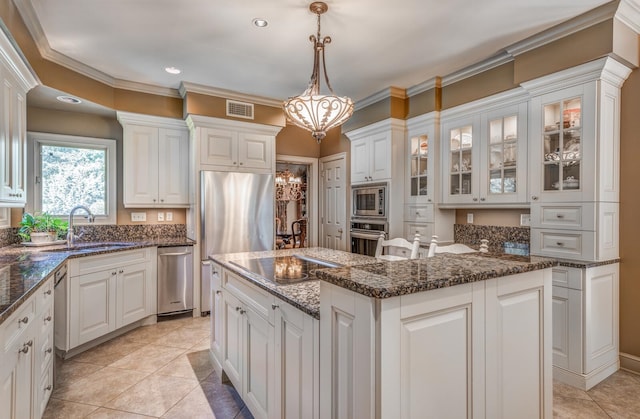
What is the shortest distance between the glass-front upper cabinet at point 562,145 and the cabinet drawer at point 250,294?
232 centimetres

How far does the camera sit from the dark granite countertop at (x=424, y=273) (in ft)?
3.43

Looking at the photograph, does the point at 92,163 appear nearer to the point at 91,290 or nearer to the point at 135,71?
the point at 135,71

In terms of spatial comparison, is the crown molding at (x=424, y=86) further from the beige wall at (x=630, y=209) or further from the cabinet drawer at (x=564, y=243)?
the cabinet drawer at (x=564, y=243)

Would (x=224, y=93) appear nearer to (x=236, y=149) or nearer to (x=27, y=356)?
(x=236, y=149)

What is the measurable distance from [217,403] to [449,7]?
3079mm

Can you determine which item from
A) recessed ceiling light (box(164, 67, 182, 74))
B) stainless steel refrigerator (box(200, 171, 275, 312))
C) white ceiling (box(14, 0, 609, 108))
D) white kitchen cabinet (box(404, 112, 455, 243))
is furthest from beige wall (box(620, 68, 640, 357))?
recessed ceiling light (box(164, 67, 182, 74))

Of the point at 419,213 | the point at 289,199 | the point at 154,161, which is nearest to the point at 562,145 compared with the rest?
the point at 419,213

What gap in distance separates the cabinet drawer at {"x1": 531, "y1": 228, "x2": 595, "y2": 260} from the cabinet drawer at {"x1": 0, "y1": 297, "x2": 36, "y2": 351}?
10.6 ft

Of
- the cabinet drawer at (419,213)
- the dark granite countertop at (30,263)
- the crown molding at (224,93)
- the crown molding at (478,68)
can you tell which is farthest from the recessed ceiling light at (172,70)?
the cabinet drawer at (419,213)

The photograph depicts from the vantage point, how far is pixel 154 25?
2.63 m

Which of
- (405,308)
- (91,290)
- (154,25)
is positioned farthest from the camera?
(91,290)

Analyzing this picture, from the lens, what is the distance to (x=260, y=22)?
258 centimetres

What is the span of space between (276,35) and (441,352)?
2.59m

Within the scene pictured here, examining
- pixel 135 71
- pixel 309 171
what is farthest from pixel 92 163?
pixel 309 171
